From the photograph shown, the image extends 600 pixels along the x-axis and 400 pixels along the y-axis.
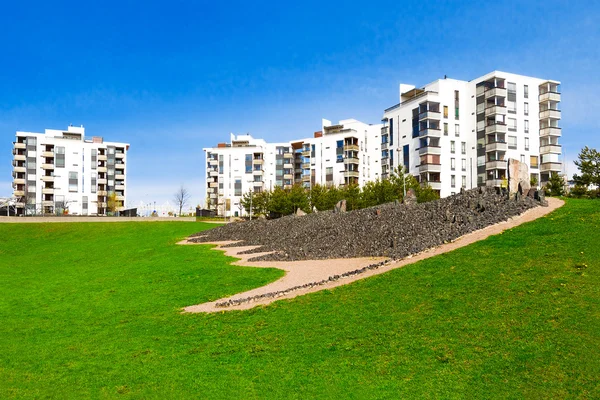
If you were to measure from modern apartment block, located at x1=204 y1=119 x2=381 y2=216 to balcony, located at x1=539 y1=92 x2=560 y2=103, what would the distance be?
3349cm

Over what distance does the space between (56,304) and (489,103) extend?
69.8m

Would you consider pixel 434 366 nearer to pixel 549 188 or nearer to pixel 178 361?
pixel 178 361

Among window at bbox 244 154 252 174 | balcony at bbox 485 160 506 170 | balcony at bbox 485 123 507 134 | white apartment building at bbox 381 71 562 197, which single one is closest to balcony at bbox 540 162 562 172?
white apartment building at bbox 381 71 562 197

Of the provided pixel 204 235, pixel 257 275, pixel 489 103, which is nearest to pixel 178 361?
pixel 257 275

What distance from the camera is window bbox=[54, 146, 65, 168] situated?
99.1 meters

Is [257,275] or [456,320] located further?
[257,275]

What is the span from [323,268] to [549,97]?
67.3 m

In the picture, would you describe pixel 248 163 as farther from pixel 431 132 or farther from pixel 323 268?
pixel 323 268

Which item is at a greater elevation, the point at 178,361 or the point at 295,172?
the point at 295,172

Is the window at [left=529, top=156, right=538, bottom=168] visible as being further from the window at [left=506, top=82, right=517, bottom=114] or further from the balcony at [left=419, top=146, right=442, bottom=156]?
the balcony at [left=419, top=146, right=442, bottom=156]

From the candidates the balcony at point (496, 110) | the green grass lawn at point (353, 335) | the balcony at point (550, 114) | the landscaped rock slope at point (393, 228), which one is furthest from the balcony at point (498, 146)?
the green grass lawn at point (353, 335)

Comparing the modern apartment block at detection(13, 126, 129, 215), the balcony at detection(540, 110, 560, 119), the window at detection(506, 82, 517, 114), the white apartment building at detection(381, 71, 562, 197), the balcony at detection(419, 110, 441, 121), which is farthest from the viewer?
the modern apartment block at detection(13, 126, 129, 215)

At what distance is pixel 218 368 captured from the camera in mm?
9414

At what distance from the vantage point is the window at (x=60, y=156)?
99.1 m
